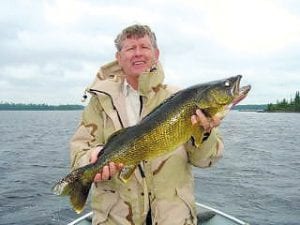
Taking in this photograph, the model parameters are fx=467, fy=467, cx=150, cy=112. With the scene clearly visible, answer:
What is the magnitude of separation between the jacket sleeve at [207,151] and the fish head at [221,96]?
324mm

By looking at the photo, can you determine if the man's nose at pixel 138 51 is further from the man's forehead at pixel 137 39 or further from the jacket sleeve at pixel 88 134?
the jacket sleeve at pixel 88 134

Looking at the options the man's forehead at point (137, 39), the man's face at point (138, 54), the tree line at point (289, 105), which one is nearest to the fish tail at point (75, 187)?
the man's face at point (138, 54)

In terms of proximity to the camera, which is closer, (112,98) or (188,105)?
(188,105)

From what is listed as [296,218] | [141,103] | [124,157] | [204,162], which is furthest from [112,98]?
[296,218]

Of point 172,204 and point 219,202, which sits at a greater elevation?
point 172,204

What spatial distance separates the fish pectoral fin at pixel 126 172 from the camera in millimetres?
4742

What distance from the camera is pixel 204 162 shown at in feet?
16.2

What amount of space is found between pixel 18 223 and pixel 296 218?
27.6 ft

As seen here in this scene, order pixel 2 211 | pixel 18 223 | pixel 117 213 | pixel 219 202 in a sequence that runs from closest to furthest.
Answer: pixel 117 213, pixel 18 223, pixel 2 211, pixel 219 202

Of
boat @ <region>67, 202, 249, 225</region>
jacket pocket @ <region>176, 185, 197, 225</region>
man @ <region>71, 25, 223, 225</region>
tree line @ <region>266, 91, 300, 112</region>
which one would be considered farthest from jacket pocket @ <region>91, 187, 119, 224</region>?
tree line @ <region>266, 91, 300, 112</region>

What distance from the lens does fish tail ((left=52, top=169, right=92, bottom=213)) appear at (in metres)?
4.79

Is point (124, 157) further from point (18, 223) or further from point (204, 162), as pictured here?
point (18, 223)

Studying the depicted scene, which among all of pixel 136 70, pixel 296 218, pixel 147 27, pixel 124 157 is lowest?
pixel 296 218

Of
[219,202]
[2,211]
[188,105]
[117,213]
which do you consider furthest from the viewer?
[219,202]
